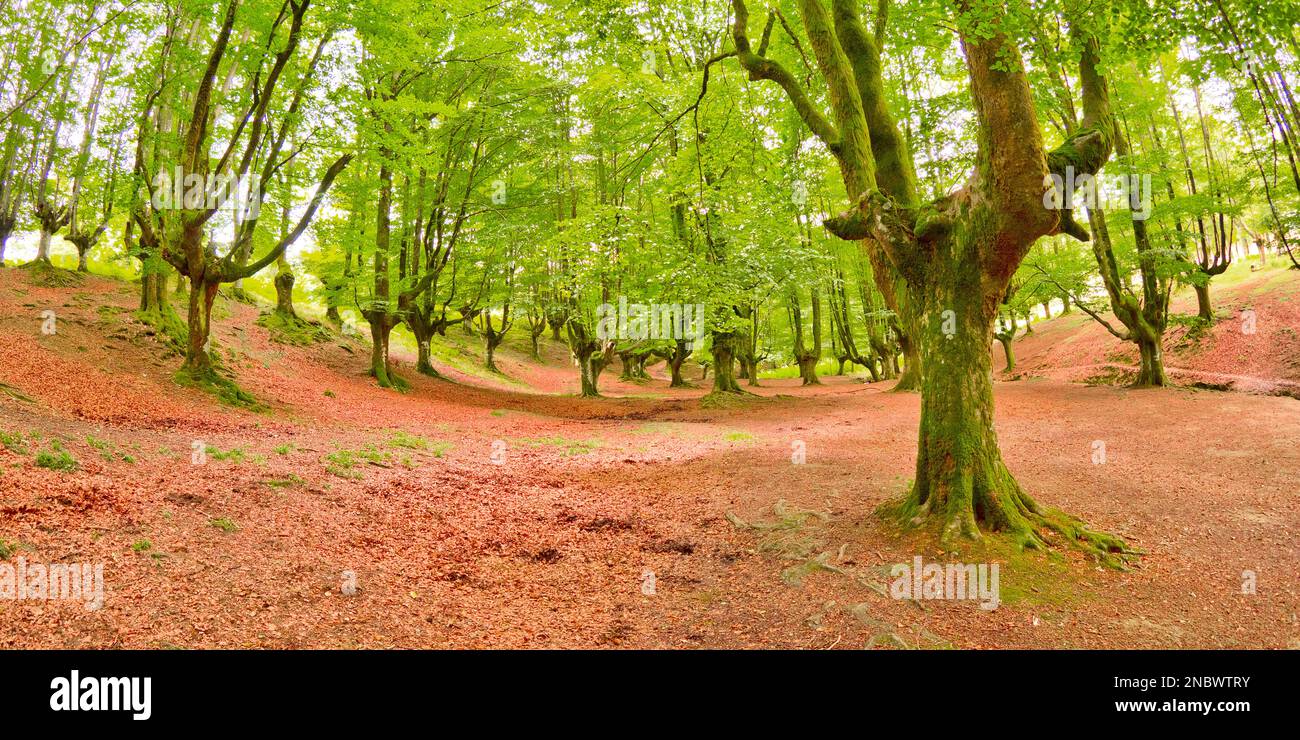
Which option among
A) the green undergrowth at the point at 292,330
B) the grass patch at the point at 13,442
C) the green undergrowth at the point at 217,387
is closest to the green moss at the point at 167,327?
the green undergrowth at the point at 217,387

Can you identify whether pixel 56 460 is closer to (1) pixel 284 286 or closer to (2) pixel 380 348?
(2) pixel 380 348

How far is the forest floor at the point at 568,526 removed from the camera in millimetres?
3959

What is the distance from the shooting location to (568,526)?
659cm

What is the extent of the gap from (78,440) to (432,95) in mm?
16787

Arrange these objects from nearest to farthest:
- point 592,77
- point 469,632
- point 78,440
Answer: point 469,632 → point 78,440 → point 592,77

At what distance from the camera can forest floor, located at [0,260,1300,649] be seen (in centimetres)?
396

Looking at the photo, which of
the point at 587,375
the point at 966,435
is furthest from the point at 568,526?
the point at 587,375

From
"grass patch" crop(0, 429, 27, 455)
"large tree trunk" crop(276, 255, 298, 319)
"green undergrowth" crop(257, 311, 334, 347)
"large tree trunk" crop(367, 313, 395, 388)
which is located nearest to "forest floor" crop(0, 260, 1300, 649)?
"grass patch" crop(0, 429, 27, 455)

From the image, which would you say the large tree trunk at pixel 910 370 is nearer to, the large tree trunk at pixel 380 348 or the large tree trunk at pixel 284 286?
the large tree trunk at pixel 380 348

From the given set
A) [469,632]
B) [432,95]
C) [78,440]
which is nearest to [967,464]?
[469,632]

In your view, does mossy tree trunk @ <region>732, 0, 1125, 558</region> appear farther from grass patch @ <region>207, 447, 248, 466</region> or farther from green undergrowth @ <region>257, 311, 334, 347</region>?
green undergrowth @ <region>257, 311, 334, 347</region>

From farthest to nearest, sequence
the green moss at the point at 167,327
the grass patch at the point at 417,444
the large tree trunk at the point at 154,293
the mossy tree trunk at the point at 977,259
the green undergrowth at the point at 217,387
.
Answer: the large tree trunk at the point at 154,293, the green moss at the point at 167,327, the green undergrowth at the point at 217,387, the grass patch at the point at 417,444, the mossy tree trunk at the point at 977,259

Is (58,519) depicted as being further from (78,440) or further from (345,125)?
(345,125)
